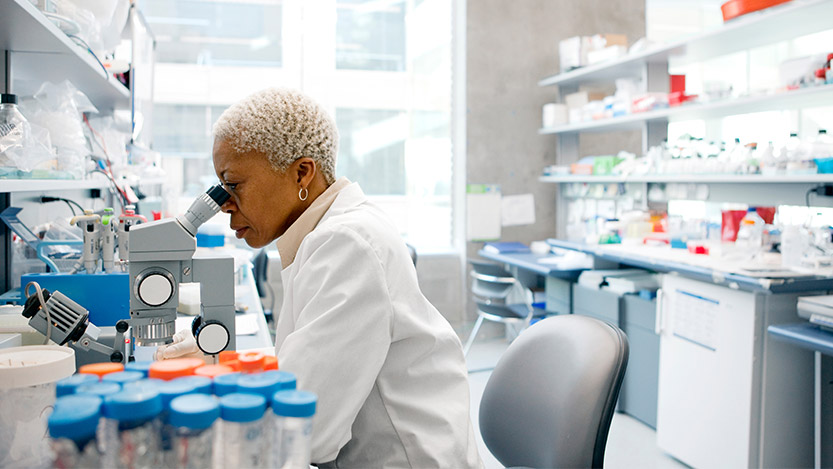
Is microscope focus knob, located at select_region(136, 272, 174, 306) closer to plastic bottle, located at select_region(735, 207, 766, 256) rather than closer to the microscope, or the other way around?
the microscope

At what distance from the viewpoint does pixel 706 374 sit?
8.05 feet

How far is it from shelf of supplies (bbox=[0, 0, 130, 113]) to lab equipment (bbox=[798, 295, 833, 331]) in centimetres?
235

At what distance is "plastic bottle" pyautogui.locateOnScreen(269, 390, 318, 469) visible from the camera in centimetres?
62

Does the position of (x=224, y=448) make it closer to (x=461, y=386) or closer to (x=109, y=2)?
(x=461, y=386)

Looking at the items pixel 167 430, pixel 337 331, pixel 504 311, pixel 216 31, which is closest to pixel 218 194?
pixel 337 331

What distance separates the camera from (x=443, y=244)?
5191mm

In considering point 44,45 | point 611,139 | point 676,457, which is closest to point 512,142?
point 611,139

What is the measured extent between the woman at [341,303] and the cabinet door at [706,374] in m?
A: 1.56

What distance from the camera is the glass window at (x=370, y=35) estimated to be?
4914 mm

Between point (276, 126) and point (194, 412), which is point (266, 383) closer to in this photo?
point (194, 412)

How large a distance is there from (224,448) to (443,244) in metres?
4.58

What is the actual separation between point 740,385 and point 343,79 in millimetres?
3713

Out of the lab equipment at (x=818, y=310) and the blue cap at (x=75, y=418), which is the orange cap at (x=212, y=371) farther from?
the lab equipment at (x=818, y=310)

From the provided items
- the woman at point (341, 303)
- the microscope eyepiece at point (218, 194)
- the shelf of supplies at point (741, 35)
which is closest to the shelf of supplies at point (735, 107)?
the shelf of supplies at point (741, 35)
